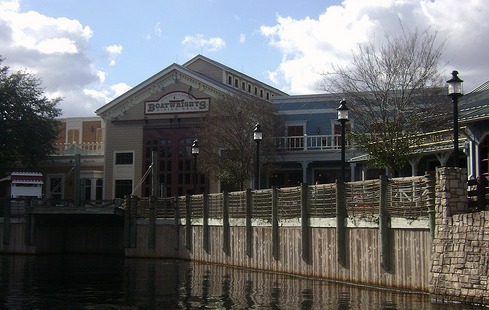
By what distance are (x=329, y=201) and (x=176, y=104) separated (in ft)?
92.5

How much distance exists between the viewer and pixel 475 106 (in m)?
29.6

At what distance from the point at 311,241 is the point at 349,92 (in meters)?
11.7

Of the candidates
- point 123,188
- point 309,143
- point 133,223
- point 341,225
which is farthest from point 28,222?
point 341,225

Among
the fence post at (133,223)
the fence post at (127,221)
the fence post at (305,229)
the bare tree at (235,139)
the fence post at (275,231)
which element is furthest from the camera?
the bare tree at (235,139)

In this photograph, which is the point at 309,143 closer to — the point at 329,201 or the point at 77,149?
the point at 77,149

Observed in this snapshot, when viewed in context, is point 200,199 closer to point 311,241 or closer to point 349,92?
point 349,92

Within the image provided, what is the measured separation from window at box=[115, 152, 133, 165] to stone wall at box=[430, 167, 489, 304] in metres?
36.2

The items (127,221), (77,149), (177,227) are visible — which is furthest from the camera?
(77,149)

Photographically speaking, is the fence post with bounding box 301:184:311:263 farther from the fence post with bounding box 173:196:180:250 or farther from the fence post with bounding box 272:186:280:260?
the fence post with bounding box 173:196:180:250

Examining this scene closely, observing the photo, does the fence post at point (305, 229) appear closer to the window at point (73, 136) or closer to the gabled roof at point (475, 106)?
the gabled roof at point (475, 106)

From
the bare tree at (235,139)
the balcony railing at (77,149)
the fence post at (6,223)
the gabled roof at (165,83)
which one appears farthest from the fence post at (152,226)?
the balcony railing at (77,149)

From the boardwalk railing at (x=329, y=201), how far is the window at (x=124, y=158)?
591 inches

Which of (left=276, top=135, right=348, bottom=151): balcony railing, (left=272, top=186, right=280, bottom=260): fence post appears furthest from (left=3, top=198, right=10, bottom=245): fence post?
(left=272, top=186, right=280, bottom=260): fence post

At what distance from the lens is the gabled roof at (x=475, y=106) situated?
1081 inches
